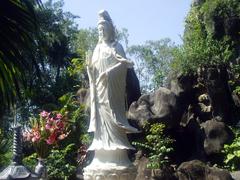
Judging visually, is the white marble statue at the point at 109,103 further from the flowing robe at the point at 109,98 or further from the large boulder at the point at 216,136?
the large boulder at the point at 216,136

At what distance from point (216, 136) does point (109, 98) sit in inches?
150

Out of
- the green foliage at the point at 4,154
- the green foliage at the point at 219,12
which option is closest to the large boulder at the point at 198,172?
the green foliage at the point at 219,12

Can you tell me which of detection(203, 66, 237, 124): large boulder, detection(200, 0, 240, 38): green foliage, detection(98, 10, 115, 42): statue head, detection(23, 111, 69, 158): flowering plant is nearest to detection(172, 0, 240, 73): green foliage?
detection(200, 0, 240, 38): green foliage

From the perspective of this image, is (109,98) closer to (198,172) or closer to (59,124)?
(198,172)

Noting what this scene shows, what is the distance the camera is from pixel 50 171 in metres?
11.3

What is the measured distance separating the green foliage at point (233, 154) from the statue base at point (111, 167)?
11.5 ft

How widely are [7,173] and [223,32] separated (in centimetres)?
1006

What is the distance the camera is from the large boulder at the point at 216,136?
11133mm

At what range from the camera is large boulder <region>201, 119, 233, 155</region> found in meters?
11.1

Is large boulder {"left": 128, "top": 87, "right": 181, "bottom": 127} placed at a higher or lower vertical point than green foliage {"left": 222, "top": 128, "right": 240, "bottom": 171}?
higher

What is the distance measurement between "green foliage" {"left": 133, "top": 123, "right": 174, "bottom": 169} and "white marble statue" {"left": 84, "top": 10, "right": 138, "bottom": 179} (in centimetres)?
171

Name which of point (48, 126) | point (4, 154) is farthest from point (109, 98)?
point (4, 154)

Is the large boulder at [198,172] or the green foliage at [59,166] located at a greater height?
the green foliage at [59,166]

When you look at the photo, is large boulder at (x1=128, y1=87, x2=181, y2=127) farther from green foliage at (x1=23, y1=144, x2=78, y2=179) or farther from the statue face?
the statue face
